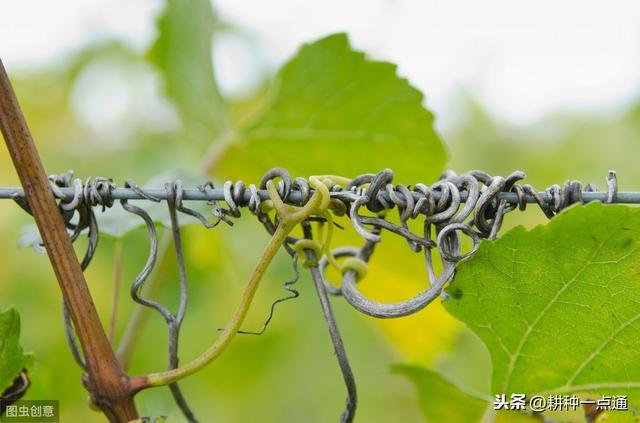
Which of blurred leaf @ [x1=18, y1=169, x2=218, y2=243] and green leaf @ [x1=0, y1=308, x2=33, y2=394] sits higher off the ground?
blurred leaf @ [x1=18, y1=169, x2=218, y2=243]

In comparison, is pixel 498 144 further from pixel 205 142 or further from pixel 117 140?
pixel 205 142

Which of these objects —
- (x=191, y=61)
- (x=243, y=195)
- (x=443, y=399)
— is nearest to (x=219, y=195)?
(x=243, y=195)

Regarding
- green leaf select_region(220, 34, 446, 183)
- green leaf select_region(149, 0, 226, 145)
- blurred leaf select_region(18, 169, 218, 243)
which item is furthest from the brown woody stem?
green leaf select_region(149, 0, 226, 145)

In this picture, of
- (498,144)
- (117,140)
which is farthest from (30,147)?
(498,144)

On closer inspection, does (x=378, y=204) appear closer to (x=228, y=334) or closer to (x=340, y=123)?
(x=228, y=334)

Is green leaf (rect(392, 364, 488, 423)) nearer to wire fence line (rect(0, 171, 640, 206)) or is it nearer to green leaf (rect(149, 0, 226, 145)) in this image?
A: wire fence line (rect(0, 171, 640, 206))
